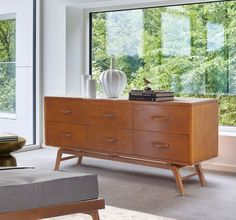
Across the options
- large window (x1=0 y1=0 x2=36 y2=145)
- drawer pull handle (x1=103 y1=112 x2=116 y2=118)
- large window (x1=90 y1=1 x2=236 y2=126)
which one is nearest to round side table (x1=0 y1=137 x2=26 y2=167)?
drawer pull handle (x1=103 y1=112 x2=116 y2=118)

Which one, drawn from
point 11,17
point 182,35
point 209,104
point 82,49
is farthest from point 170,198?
point 11,17

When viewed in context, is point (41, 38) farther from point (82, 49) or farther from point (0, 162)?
point (0, 162)

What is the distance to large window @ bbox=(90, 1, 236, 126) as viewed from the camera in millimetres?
4379

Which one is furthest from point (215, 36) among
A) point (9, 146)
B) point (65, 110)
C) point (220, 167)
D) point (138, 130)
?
point (9, 146)

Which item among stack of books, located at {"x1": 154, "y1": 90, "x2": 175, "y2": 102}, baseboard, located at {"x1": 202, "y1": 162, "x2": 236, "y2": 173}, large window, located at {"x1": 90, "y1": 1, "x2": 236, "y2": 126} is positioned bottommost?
baseboard, located at {"x1": 202, "y1": 162, "x2": 236, "y2": 173}

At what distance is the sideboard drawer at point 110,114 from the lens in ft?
12.3

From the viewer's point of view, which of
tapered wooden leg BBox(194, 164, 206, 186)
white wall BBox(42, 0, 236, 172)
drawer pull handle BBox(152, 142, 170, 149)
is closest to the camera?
drawer pull handle BBox(152, 142, 170, 149)

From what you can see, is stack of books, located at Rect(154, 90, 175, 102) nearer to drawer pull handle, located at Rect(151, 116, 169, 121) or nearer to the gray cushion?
drawer pull handle, located at Rect(151, 116, 169, 121)

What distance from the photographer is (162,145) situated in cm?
357

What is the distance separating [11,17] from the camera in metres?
5.24

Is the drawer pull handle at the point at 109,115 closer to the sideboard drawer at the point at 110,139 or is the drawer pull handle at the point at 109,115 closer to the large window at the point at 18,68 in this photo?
the sideboard drawer at the point at 110,139

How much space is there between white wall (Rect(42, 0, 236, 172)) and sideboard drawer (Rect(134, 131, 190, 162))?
5.61ft

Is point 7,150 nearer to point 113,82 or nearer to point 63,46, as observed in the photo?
point 113,82

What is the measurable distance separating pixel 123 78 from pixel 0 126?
6.28 feet
